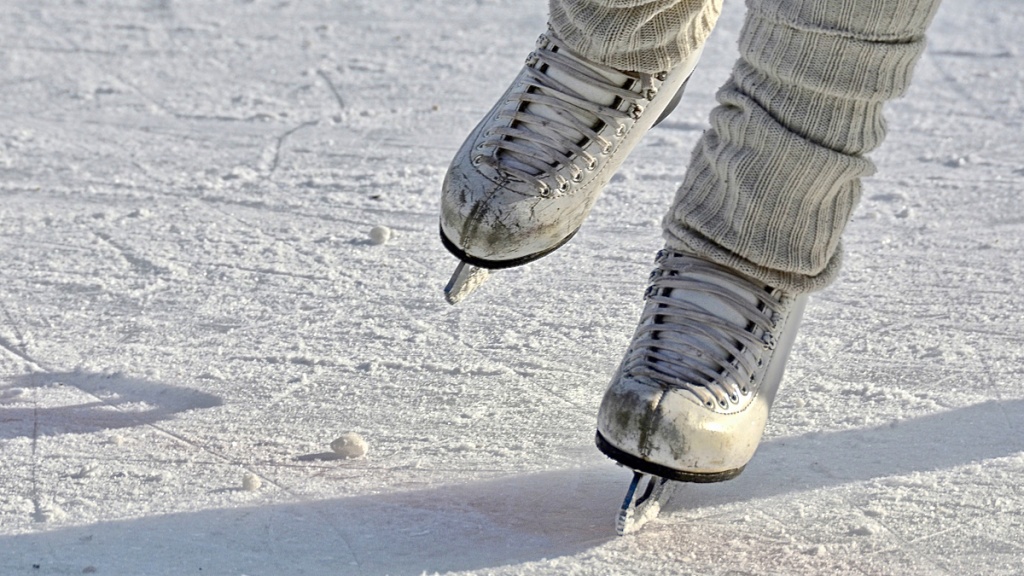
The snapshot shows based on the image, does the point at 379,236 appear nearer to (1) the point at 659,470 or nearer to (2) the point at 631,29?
(2) the point at 631,29

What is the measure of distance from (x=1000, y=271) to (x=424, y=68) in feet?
5.09

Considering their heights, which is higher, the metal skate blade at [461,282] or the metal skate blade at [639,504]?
the metal skate blade at [461,282]

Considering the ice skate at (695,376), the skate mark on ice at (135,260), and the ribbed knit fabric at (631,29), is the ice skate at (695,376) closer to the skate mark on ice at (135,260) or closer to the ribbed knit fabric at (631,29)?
the ribbed knit fabric at (631,29)

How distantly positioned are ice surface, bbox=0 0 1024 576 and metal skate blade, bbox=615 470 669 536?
0.07ft

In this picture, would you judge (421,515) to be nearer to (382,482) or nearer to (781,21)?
(382,482)

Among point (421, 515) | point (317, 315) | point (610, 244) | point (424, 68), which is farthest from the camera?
point (424, 68)

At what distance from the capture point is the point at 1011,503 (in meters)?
1.32

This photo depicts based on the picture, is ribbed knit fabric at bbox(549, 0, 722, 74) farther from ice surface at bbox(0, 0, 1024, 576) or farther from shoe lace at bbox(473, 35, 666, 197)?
ice surface at bbox(0, 0, 1024, 576)

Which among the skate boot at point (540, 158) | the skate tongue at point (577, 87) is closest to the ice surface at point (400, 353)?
the skate boot at point (540, 158)

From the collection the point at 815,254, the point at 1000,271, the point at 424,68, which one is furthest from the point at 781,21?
the point at 424,68

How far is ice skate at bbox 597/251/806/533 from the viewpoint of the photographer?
3.99 feet

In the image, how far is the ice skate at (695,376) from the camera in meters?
1.22

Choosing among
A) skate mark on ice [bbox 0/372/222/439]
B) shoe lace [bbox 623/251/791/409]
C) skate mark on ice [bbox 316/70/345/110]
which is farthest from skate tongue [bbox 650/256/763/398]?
skate mark on ice [bbox 316/70/345/110]

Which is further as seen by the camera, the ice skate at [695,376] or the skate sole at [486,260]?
the skate sole at [486,260]
